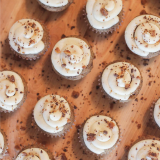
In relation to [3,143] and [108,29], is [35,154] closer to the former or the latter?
[3,143]

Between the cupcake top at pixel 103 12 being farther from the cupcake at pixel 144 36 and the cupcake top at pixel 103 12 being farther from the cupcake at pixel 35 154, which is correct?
the cupcake at pixel 35 154

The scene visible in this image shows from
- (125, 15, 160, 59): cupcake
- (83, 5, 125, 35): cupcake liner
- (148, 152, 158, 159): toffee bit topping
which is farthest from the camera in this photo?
(83, 5, 125, 35): cupcake liner

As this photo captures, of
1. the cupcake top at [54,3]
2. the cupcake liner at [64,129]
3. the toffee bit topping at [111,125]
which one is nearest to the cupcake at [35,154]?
the cupcake liner at [64,129]

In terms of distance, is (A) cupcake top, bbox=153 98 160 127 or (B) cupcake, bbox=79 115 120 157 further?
(A) cupcake top, bbox=153 98 160 127

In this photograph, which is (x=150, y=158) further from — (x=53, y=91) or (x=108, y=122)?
(x=53, y=91)

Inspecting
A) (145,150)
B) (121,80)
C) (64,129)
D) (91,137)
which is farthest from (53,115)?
(145,150)

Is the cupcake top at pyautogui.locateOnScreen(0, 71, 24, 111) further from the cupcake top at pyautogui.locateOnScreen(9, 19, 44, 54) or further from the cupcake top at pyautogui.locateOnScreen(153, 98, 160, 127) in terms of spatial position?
the cupcake top at pyautogui.locateOnScreen(153, 98, 160, 127)

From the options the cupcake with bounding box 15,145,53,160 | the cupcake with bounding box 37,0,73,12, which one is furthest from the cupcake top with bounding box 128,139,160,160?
the cupcake with bounding box 37,0,73,12
